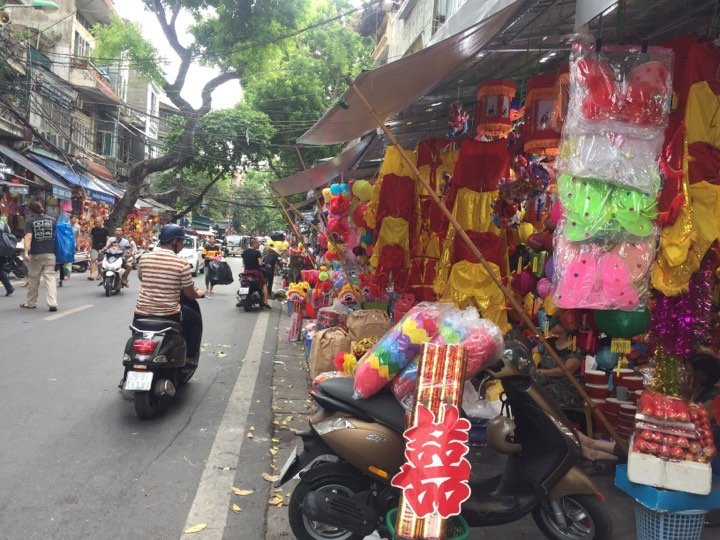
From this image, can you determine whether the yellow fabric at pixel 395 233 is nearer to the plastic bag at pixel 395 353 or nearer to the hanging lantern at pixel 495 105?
the hanging lantern at pixel 495 105

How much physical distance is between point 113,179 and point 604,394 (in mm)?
28704

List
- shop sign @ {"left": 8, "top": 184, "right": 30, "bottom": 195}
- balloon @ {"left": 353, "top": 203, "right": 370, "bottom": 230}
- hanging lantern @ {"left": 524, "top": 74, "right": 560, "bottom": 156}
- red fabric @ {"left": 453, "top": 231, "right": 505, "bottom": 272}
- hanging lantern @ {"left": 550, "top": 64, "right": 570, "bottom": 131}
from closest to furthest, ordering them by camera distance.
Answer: hanging lantern @ {"left": 550, "top": 64, "right": 570, "bottom": 131}
hanging lantern @ {"left": 524, "top": 74, "right": 560, "bottom": 156}
red fabric @ {"left": 453, "top": 231, "right": 505, "bottom": 272}
balloon @ {"left": 353, "top": 203, "right": 370, "bottom": 230}
shop sign @ {"left": 8, "top": 184, "right": 30, "bottom": 195}

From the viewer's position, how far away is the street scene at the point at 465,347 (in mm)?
2869

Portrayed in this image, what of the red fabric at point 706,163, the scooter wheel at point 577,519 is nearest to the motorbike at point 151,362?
the scooter wheel at point 577,519

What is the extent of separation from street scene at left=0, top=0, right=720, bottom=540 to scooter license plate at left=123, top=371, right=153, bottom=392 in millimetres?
12

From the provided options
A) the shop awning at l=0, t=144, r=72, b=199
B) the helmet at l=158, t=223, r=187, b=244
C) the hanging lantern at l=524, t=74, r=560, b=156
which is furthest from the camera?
the shop awning at l=0, t=144, r=72, b=199

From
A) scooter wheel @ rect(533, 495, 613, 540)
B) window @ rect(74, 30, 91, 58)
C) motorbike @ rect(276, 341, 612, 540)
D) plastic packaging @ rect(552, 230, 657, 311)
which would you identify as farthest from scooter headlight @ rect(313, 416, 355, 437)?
window @ rect(74, 30, 91, 58)

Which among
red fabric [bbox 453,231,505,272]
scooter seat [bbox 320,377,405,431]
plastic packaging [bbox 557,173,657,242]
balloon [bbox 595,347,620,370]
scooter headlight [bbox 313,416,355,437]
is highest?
plastic packaging [bbox 557,173,657,242]

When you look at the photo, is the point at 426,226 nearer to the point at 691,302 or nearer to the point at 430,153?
the point at 430,153

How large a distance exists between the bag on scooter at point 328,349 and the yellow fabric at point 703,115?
3815mm

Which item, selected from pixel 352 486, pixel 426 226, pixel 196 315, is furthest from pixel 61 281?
pixel 352 486

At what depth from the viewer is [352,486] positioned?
299cm

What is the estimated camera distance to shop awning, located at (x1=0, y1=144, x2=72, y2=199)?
16953 millimetres

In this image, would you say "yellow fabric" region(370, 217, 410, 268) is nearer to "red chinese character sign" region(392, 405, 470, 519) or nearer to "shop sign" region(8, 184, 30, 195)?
"red chinese character sign" region(392, 405, 470, 519)
